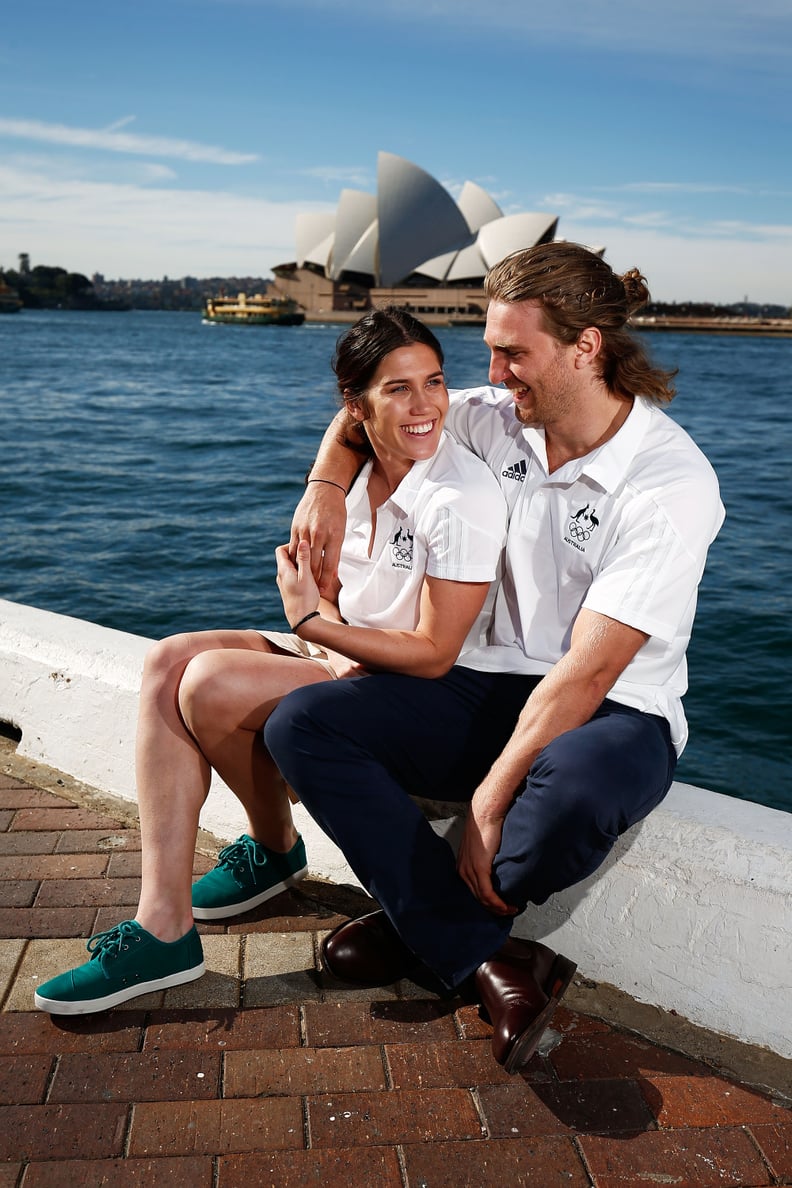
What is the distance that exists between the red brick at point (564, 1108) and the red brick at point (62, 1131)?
46cm

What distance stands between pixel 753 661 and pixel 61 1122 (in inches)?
200

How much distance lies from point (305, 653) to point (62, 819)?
63 centimetres

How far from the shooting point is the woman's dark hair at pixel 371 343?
171 centimetres

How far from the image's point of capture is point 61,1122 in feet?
4.35

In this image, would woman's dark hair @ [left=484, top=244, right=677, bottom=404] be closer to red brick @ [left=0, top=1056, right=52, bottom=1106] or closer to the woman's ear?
the woman's ear

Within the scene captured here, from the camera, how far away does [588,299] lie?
1.66 metres

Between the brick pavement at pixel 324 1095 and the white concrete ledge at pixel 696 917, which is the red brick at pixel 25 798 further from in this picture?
the white concrete ledge at pixel 696 917

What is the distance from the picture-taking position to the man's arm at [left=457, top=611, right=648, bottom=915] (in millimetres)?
1506

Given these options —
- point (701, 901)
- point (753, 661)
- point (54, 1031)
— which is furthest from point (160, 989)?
point (753, 661)

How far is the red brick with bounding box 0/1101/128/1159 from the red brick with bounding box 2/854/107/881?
572mm

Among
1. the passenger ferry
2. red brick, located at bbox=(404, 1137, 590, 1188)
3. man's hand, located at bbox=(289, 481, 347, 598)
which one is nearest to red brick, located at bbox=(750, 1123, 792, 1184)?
red brick, located at bbox=(404, 1137, 590, 1188)

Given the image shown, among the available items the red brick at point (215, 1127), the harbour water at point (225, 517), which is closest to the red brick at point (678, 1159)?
the red brick at point (215, 1127)

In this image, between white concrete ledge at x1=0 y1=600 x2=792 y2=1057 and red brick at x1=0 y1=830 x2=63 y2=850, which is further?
red brick at x1=0 y1=830 x2=63 y2=850

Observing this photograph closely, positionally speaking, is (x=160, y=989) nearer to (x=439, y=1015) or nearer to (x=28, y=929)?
(x=28, y=929)
